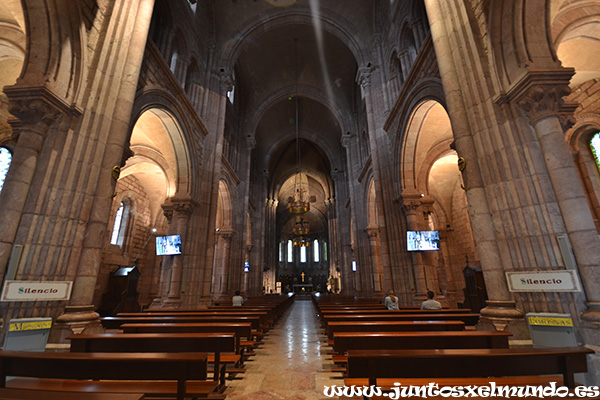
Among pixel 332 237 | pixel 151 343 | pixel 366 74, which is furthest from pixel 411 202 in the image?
pixel 332 237

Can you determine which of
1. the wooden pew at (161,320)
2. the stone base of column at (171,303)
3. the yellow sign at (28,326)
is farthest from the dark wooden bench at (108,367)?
the stone base of column at (171,303)

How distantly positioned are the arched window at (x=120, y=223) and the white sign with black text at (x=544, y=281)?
56.5 feet

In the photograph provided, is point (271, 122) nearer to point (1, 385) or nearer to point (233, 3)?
point (233, 3)

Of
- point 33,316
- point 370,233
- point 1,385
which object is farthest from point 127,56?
point 370,233

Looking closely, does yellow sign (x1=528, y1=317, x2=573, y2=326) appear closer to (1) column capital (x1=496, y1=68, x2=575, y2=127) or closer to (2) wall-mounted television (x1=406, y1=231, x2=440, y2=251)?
(1) column capital (x1=496, y1=68, x2=575, y2=127)

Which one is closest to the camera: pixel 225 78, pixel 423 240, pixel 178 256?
pixel 423 240

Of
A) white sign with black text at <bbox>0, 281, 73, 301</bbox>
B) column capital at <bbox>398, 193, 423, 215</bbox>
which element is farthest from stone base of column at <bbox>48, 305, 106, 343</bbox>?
column capital at <bbox>398, 193, 423, 215</bbox>

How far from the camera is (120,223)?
15.7m

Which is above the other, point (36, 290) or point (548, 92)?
point (548, 92)

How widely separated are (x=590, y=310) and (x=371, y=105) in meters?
10.9

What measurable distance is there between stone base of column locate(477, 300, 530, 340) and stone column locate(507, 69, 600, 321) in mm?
752

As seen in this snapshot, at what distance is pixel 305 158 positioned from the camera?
103 feet

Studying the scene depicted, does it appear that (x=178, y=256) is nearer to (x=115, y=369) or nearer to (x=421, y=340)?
(x=115, y=369)

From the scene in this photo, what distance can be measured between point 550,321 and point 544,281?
0.53 meters
